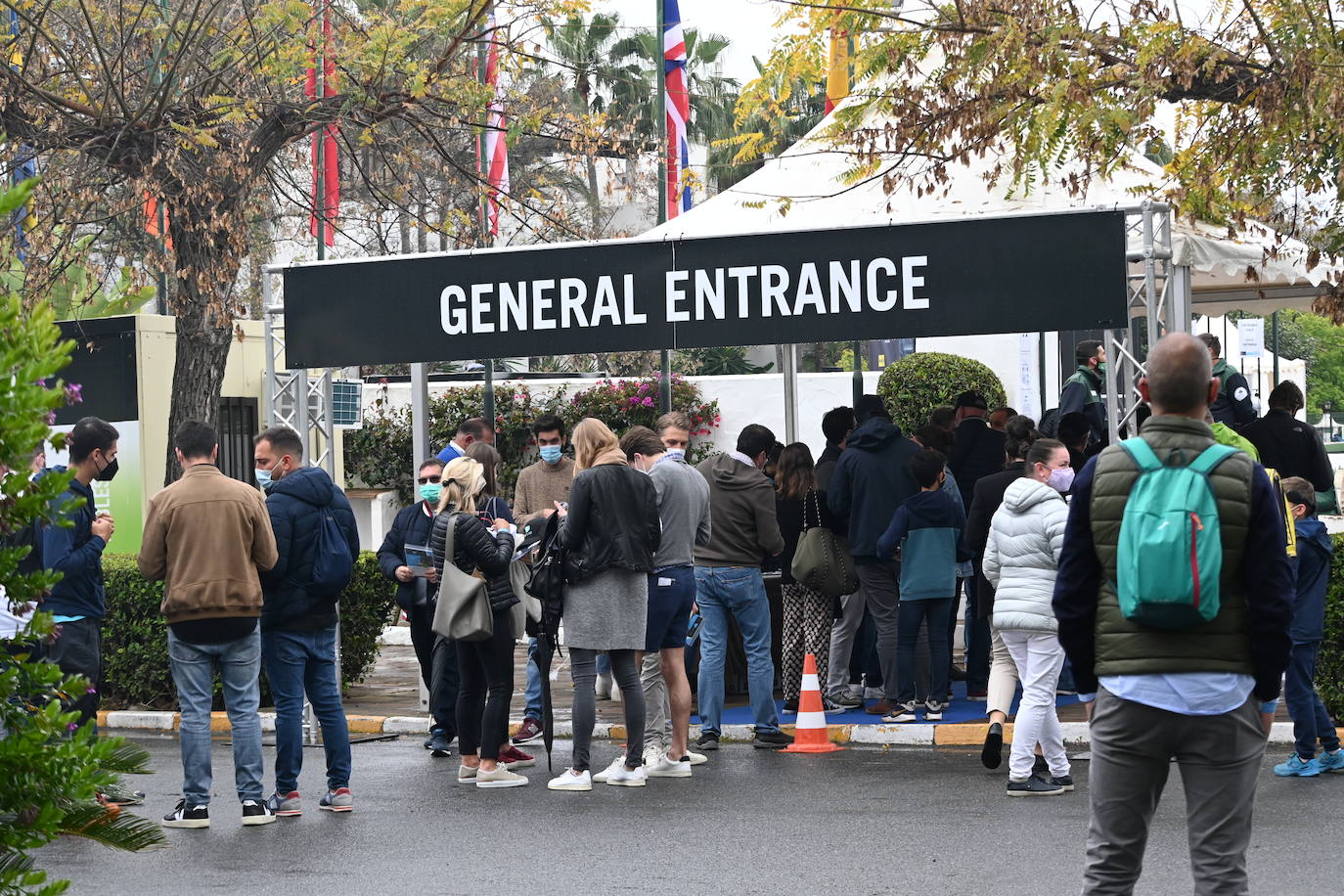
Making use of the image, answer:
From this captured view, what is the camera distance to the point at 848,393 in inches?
1025

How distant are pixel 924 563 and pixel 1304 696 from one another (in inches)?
102

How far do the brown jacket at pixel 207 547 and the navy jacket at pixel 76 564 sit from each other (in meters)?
0.34

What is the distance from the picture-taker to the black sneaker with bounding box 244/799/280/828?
26.3 feet

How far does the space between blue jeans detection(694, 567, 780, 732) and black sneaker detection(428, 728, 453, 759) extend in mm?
1567

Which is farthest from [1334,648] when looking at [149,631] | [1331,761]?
[149,631]

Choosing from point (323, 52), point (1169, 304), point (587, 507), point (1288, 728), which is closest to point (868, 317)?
point (1169, 304)

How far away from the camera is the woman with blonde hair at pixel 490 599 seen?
8688 mm

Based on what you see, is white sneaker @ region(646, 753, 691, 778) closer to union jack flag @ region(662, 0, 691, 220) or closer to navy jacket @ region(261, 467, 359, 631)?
navy jacket @ region(261, 467, 359, 631)

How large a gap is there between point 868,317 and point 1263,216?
140 inches

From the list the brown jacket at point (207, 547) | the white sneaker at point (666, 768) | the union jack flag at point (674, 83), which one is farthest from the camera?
the union jack flag at point (674, 83)

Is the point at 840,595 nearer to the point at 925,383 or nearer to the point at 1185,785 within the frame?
the point at 1185,785

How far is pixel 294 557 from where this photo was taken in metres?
8.20

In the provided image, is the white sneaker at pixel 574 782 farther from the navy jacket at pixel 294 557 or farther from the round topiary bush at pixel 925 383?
the round topiary bush at pixel 925 383

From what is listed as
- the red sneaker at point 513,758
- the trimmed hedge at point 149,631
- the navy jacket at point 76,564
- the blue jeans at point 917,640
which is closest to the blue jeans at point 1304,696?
the blue jeans at point 917,640
